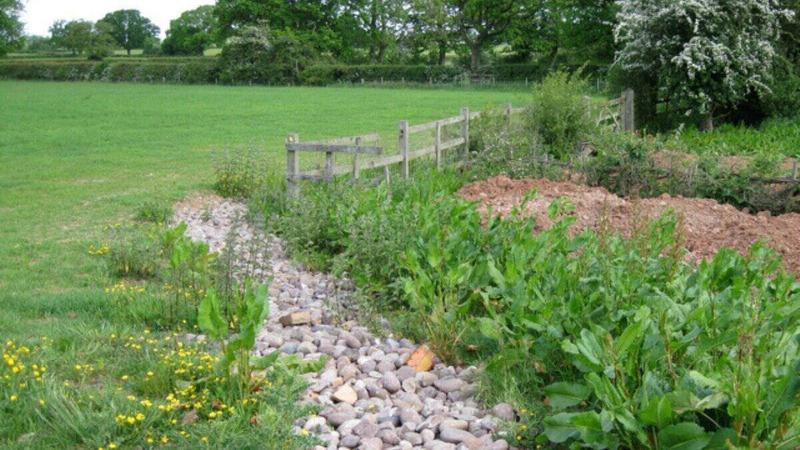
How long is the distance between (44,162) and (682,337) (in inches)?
569

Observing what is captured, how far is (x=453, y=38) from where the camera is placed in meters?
64.1

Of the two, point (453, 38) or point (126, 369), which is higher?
point (453, 38)

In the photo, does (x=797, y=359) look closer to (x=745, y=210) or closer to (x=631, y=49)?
(x=745, y=210)

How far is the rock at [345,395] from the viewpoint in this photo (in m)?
4.88

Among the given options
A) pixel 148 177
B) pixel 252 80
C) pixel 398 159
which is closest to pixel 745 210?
pixel 398 159

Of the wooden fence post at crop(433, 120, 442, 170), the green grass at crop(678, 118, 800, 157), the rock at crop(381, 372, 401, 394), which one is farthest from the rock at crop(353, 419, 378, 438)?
the green grass at crop(678, 118, 800, 157)

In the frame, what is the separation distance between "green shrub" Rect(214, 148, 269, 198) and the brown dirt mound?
2986mm

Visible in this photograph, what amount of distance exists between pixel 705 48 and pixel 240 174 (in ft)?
39.0

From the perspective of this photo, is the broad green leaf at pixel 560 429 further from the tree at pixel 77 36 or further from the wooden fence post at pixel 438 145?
the tree at pixel 77 36

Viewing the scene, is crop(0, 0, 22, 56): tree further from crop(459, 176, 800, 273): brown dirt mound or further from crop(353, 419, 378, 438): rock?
crop(353, 419, 378, 438): rock

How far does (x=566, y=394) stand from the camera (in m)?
4.19

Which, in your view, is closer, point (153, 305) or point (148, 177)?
point (153, 305)

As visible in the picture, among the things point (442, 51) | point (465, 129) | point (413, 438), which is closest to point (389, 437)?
point (413, 438)

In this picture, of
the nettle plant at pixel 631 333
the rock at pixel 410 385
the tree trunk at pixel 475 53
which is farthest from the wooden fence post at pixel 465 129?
the tree trunk at pixel 475 53
